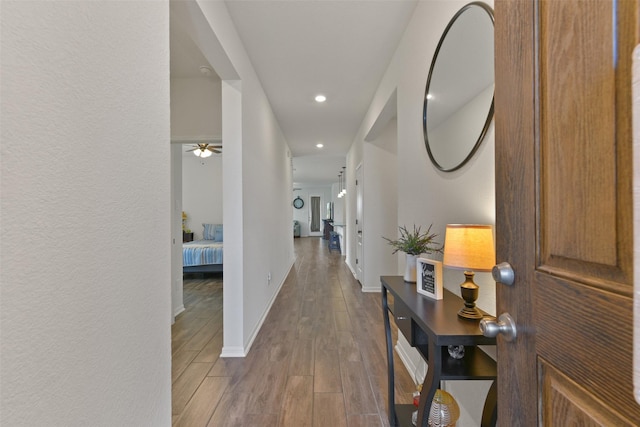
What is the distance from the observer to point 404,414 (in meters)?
1.51

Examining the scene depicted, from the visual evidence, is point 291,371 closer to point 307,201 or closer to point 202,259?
point 202,259

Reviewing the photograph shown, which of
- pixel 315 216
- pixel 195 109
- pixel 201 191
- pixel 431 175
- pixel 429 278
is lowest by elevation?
Result: pixel 429 278

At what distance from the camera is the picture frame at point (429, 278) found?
4.32 ft

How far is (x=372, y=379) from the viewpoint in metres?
1.98

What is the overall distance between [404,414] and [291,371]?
88 cm

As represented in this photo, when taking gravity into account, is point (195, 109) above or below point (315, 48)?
below

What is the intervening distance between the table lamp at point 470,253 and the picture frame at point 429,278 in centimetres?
19

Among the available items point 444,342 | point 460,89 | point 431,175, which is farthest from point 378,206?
point 444,342

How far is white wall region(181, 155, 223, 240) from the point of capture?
692 cm

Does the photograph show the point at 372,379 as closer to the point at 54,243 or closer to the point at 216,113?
the point at 54,243

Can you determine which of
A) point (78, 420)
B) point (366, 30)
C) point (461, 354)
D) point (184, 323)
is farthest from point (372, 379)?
point (366, 30)

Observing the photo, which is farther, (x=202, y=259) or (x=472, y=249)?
(x=202, y=259)

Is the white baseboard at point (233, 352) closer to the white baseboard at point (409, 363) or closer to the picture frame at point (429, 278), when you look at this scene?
the white baseboard at point (409, 363)

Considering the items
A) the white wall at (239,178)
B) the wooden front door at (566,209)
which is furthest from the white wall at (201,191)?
the wooden front door at (566,209)
